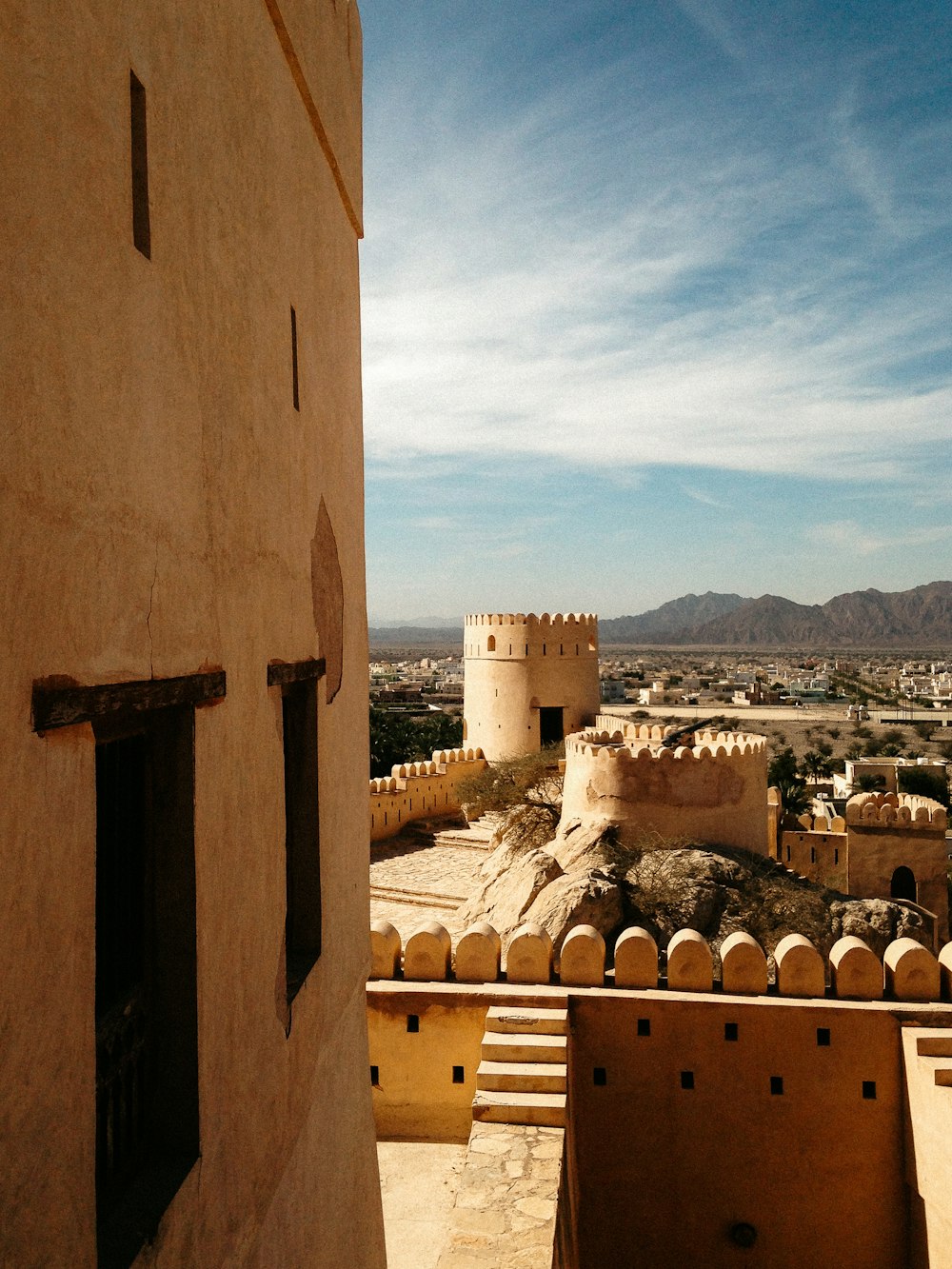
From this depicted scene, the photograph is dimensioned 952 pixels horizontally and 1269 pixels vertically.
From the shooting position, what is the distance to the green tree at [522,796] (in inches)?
615

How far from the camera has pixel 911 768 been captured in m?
35.0

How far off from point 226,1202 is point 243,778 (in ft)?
3.55

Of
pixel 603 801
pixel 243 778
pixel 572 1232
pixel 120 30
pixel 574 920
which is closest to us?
pixel 120 30

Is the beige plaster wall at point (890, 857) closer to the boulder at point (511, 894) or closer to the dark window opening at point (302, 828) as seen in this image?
the boulder at point (511, 894)

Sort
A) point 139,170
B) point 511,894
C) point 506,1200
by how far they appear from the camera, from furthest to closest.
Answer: point 511,894 < point 506,1200 < point 139,170

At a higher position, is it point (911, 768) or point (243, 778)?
point (243, 778)

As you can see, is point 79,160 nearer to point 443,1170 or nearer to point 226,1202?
point 226,1202

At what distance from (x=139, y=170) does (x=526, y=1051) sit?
5.22m

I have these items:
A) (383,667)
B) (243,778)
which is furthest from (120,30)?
(383,667)

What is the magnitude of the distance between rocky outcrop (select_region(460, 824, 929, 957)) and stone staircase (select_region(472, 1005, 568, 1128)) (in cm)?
238

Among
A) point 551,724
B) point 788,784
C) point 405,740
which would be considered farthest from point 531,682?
point 788,784

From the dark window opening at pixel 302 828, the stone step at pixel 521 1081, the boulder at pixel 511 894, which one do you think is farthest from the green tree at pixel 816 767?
the dark window opening at pixel 302 828

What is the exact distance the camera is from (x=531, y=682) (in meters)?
25.8

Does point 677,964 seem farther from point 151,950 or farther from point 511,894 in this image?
point 151,950
